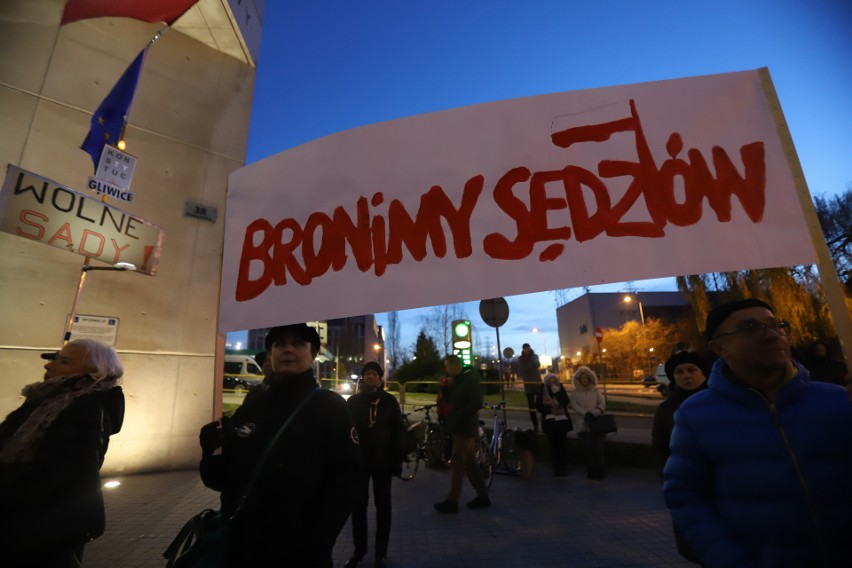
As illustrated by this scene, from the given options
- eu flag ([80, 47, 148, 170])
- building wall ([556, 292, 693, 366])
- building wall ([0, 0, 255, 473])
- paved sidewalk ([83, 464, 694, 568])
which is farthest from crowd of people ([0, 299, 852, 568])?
building wall ([556, 292, 693, 366])

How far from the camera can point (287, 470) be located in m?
1.72

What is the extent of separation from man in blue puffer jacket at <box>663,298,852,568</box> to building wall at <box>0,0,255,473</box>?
25.1 ft

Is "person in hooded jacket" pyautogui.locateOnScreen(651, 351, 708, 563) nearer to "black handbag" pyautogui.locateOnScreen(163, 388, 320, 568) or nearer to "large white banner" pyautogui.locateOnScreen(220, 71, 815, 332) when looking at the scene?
"large white banner" pyautogui.locateOnScreen(220, 71, 815, 332)

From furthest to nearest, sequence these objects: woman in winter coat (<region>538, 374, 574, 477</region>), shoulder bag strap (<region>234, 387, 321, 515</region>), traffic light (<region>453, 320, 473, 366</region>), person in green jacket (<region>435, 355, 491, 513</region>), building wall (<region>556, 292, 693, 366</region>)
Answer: building wall (<region>556, 292, 693, 366</region>), traffic light (<region>453, 320, 473, 366</region>), woman in winter coat (<region>538, 374, 574, 477</region>), person in green jacket (<region>435, 355, 491, 513</region>), shoulder bag strap (<region>234, 387, 321, 515</region>)

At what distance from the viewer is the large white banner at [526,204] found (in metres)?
1.78

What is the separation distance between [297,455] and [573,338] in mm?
63598

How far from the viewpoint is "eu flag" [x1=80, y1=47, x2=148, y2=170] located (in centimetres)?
499

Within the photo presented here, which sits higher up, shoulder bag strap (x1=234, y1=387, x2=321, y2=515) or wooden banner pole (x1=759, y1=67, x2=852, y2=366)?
wooden banner pole (x1=759, y1=67, x2=852, y2=366)

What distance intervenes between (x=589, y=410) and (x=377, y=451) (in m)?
4.21

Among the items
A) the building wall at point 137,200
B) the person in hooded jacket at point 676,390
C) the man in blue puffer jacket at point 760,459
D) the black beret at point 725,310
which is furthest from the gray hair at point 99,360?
the building wall at point 137,200

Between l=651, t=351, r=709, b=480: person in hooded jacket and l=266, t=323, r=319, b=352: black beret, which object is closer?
l=266, t=323, r=319, b=352: black beret

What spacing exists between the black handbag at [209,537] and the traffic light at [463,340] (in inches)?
299

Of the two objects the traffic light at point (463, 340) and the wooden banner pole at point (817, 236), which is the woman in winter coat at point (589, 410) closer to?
the traffic light at point (463, 340)

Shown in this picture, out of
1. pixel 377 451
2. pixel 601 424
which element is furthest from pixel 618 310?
pixel 377 451
